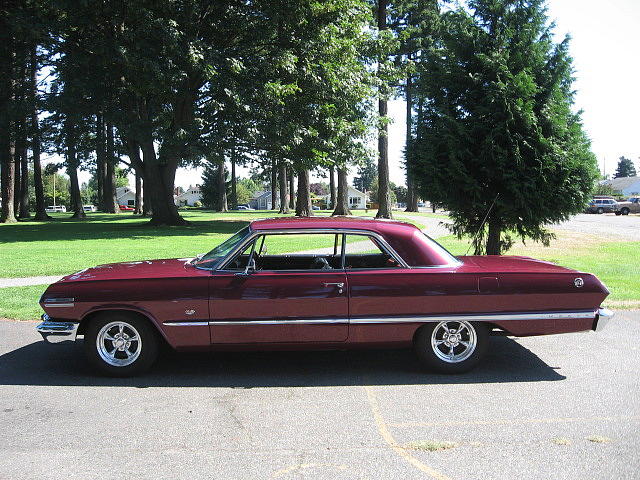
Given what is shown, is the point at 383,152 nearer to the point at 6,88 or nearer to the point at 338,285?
the point at 6,88

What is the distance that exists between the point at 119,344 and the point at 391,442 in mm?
2788

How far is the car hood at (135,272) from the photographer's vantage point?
199 inches

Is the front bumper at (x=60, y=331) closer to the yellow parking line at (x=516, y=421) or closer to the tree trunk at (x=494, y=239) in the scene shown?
the yellow parking line at (x=516, y=421)

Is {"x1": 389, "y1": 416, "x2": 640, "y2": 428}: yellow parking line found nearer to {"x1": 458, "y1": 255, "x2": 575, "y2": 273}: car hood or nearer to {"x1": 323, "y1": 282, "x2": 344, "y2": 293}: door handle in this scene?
{"x1": 323, "y1": 282, "x2": 344, "y2": 293}: door handle

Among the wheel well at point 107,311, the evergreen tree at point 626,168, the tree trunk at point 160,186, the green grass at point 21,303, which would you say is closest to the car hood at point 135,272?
the wheel well at point 107,311

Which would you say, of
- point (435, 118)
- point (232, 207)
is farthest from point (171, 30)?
point (232, 207)

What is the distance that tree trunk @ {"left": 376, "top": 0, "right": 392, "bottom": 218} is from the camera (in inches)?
1222

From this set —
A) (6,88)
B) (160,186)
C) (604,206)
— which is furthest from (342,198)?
(604,206)

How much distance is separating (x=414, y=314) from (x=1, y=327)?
5521mm

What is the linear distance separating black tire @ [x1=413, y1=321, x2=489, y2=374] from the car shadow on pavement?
84 millimetres

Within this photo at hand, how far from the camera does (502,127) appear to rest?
33.6ft

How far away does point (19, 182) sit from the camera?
41.4 meters

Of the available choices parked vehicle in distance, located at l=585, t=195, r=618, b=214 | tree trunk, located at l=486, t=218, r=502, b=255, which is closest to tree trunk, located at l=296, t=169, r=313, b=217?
tree trunk, located at l=486, t=218, r=502, b=255

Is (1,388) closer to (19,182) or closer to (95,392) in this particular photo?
(95,392)
